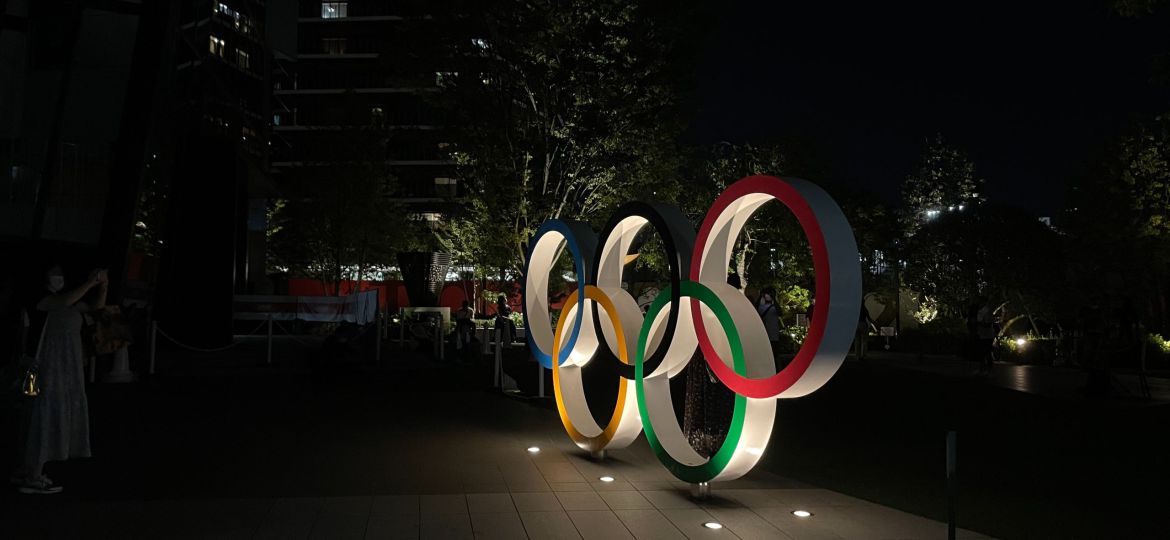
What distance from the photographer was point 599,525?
5.97 m

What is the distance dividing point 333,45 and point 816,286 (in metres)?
77.5

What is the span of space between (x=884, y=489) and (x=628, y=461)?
2.40 m

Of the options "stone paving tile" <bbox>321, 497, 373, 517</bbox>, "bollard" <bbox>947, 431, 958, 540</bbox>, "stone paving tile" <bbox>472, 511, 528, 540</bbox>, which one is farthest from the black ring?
"bollard" <bbox>947, 431, 958, 540</bbox>

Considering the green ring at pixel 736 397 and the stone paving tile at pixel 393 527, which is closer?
the stone paving tile at pixel 393 527

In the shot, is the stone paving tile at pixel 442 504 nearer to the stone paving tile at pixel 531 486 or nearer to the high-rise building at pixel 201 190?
the stone paving tile at pixel 531 486

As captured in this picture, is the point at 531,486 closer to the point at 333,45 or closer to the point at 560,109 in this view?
the point at 560,109

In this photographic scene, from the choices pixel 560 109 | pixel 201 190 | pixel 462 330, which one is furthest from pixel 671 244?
pixel 201 190

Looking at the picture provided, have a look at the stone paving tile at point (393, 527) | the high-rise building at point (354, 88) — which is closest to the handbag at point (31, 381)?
the stone paving tile at point (393, 527)

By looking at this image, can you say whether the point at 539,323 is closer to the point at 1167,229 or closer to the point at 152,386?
the point at 152,386

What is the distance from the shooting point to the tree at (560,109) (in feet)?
72.1

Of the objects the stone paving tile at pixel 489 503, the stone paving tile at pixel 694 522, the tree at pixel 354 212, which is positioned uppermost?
the tree at pixel 354 212

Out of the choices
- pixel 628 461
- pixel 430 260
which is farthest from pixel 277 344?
pixel 628 461

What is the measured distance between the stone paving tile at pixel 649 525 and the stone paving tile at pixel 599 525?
56 mm

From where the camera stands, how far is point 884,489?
742 centimetres
